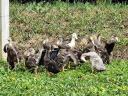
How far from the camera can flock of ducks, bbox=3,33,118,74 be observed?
31.7ft

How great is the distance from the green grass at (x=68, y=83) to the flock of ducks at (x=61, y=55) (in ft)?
0.48

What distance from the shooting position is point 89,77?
943 cm

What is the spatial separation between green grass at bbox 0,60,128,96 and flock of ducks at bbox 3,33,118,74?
0.48ft

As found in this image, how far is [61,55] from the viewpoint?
973cm

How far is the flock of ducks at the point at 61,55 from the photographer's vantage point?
9.67 meters

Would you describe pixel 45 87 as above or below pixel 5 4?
below

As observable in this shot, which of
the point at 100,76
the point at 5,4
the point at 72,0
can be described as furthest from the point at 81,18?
the point at 100,76

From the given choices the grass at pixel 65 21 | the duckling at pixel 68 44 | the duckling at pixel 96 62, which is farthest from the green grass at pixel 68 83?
the grass at pixel 65 21

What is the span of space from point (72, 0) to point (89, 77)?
27.0ft

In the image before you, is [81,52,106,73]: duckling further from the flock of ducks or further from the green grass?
the green grass

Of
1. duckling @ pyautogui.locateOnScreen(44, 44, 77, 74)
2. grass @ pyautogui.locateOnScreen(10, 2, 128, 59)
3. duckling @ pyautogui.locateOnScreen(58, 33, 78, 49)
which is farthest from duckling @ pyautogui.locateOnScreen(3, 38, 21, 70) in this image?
grass @ pyautogui.locateOnScreen(10, 2, 128, 59)

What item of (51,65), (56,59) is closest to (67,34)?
(56,59)

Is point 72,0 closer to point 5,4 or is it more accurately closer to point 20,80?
point 5,4

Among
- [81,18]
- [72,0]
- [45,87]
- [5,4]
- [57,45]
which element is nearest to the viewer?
[45,87]
